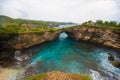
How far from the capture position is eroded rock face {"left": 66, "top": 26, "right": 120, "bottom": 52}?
106 m

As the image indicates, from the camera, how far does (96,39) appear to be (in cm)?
12062

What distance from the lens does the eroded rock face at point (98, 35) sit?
105650 mm

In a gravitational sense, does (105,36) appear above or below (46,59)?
above

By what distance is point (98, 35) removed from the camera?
119m

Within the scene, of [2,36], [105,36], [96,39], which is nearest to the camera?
[2,36]

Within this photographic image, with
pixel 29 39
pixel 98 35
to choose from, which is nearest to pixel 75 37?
pixel 98 35

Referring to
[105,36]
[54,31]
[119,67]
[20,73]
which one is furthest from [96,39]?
[20,73]

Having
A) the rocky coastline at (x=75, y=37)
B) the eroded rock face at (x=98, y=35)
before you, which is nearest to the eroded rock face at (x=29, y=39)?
the rocky coastline at (x=75, y=37)

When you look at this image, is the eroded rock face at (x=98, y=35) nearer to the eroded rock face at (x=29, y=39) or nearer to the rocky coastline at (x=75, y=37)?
the rocky coastline at (x=75, y=37)

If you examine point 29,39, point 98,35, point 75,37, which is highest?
point 98,35

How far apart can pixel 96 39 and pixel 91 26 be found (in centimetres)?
1215

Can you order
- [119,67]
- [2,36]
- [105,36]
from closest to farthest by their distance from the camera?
1. [119,67]
2. [2,36]
3. [105,36]

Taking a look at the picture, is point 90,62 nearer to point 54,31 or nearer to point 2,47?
point 2,47

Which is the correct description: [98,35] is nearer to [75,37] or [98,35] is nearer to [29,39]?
[75,37]
